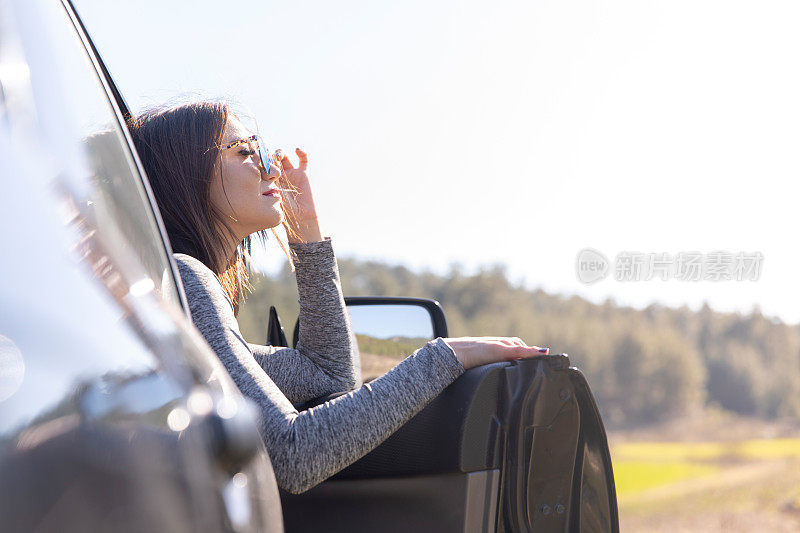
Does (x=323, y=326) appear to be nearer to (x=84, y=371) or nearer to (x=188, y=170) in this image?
(x=188, y=170)

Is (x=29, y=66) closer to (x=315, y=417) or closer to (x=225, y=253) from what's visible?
(x=315, y=417)

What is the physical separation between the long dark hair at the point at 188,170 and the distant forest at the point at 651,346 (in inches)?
1396

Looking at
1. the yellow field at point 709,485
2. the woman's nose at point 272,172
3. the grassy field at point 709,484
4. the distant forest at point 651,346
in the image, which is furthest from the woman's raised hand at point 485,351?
the distant forest at point 651,346

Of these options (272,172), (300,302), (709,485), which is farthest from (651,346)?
(272,172)

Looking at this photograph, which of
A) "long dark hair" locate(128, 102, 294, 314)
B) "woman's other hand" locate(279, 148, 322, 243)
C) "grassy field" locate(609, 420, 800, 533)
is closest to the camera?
"long dark hair" locate(128, 102, 294, 314)

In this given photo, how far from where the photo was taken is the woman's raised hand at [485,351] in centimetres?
166

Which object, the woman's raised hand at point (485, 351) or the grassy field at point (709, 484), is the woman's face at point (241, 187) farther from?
the grassy field at point (709, 484)

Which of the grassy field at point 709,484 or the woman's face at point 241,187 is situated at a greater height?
the woman's face at point 241,187

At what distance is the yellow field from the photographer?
1830 centimetres

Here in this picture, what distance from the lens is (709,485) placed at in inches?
965

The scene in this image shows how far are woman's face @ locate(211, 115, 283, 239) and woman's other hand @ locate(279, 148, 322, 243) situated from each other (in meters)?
0.34

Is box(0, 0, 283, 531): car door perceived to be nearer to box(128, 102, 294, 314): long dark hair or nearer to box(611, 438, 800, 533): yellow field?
box(128, 102, 294, 314): long dark hair

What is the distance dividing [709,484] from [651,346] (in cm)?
1609

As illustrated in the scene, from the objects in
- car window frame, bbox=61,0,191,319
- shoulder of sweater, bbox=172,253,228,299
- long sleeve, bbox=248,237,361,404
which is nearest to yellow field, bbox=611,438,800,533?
long sleeve, bbox=248,237,361,404
